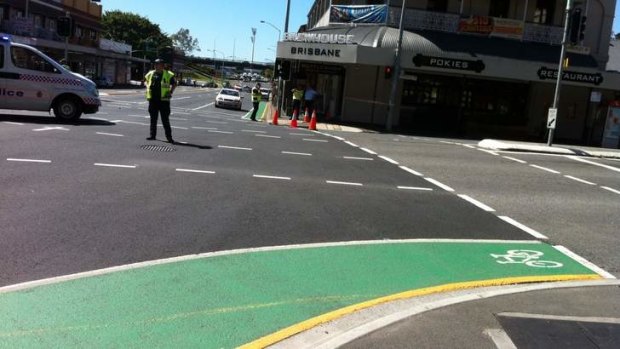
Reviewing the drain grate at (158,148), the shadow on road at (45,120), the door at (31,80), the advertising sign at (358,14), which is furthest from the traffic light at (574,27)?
the door at (31,80)

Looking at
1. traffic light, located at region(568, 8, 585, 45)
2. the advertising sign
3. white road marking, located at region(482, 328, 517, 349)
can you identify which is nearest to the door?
white road marking, located at region(482, 328, 517, 349)

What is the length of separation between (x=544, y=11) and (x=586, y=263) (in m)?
28.6

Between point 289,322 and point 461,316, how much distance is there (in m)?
1.38

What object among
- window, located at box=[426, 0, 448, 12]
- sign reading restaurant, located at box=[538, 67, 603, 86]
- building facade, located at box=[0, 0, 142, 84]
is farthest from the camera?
building facade, located at box=[0, 0, 142, 84]

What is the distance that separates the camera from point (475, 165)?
615 inches

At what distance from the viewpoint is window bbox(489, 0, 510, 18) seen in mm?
32219

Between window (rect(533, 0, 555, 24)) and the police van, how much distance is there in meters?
24.5

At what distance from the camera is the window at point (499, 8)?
106ft

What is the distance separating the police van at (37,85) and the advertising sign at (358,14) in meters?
17.6

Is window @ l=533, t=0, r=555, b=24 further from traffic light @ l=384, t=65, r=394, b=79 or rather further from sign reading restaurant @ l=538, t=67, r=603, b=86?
traffic light @ l=384, t=65, r=394, b=79

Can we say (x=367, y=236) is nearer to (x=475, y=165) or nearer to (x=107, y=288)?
(x=107, y=288)

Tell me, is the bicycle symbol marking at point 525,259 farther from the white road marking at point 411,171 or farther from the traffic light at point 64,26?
the traffic light at point 64,26

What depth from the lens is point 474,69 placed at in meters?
28.4

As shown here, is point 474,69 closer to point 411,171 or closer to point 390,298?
point 411,171
